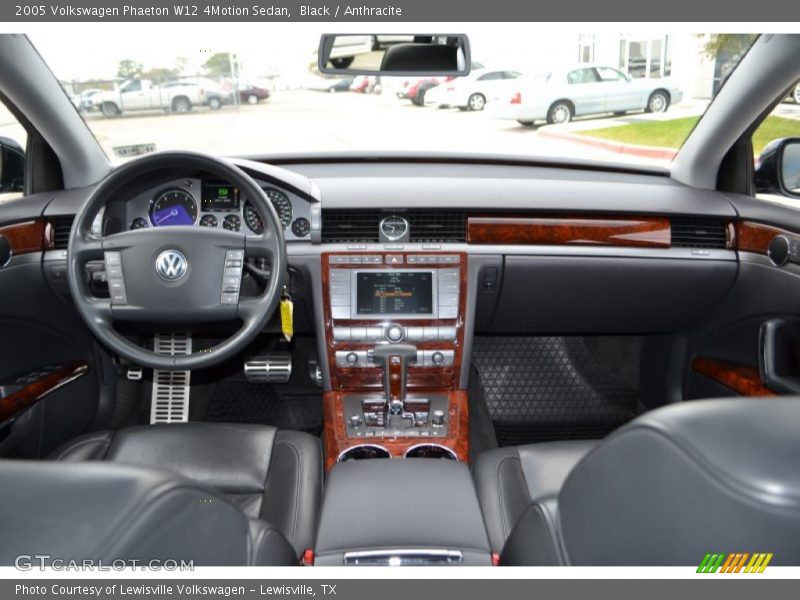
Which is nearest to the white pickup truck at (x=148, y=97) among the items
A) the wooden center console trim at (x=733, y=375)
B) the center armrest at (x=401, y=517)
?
the center armrest at (x=401, y=517)

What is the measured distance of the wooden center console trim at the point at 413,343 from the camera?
2.79m

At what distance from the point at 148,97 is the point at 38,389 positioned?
1.70 metres

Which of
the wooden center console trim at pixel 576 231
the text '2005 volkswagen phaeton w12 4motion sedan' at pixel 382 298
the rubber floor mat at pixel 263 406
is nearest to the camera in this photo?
the text '2005 volkswagen phaeton w12 4motion sedan' at pixel 382 298

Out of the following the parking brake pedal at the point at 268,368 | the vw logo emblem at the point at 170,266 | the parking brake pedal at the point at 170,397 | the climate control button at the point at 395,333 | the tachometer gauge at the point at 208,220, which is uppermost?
the tachometer gauge at the point at 208,220

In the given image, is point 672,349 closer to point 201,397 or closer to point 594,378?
point 594,378

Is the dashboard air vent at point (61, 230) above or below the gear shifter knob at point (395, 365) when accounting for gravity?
above

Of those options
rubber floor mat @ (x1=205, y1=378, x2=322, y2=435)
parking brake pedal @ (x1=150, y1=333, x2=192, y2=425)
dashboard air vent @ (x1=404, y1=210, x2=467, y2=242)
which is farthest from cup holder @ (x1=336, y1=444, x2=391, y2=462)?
parking brake pedal @ (x1=150, y1=333, x2=192, y2=425)

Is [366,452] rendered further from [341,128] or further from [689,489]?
[341,128]

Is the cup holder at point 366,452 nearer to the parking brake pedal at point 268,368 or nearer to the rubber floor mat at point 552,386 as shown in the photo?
the parking brake pedal at point 268,368

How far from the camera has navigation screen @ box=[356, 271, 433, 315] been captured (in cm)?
280

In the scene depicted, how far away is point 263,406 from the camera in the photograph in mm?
3514

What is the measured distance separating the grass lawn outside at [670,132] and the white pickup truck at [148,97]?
2429 mm

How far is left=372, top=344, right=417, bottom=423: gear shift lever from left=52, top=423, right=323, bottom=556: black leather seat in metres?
0.57

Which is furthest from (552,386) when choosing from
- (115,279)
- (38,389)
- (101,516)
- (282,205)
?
(101,516)
